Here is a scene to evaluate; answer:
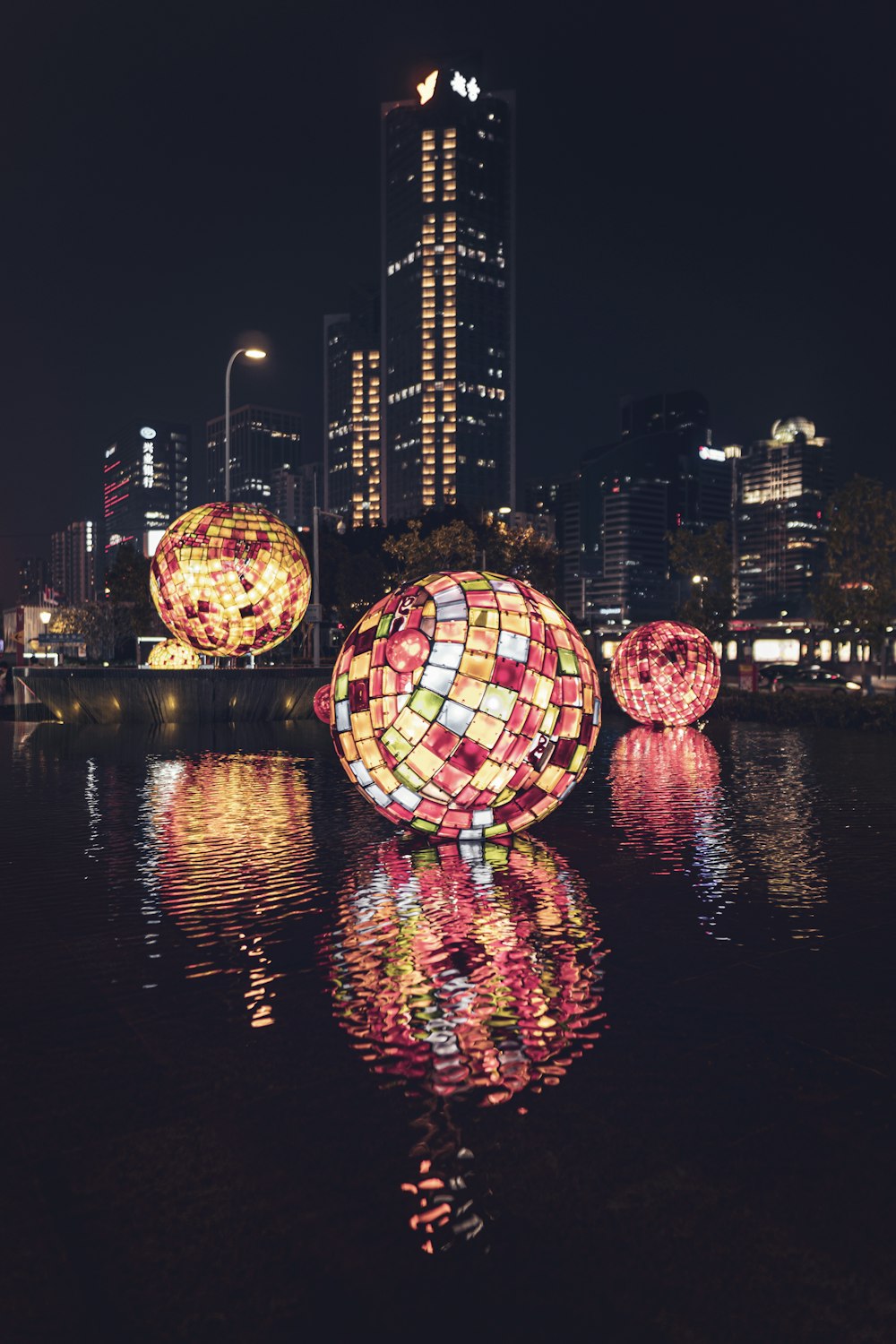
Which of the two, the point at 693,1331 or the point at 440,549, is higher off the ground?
the point at 440,549

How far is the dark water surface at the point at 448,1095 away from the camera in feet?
8.60

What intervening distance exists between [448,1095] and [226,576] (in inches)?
675

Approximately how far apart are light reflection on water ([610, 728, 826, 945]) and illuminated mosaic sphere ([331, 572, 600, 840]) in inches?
52.7

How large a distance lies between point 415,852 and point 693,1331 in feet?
20.2

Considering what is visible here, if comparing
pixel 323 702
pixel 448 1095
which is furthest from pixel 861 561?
pixel 448 1095

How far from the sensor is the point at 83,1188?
10.2 feet

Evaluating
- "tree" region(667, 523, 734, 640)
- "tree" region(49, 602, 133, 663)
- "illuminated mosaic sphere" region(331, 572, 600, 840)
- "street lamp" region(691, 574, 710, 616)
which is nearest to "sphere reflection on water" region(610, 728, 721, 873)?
"illuminated mosaic sphere" region(331, 572, 600, 840)

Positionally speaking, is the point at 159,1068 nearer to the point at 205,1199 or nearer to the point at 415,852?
the point at 205,1199

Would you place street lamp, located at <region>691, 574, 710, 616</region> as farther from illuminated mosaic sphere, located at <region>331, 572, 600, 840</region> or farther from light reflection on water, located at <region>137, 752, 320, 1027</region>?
illuminated mosaic sphere, located at <region>331, 572, 600, 840</region>

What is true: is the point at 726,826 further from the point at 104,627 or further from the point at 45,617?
the point at 45,617

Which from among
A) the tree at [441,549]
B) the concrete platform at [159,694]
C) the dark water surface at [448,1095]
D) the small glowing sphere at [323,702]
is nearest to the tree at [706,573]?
the tree at [441,549]

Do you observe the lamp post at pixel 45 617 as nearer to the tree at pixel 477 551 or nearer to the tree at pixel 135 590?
the tree at pixel 135 590

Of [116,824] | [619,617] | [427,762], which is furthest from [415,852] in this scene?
[619,617]

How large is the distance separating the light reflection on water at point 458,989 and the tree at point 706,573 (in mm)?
37237
